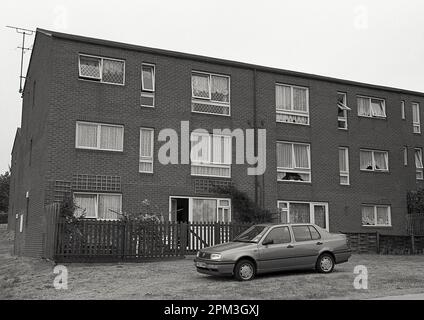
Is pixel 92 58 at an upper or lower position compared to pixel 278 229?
upper

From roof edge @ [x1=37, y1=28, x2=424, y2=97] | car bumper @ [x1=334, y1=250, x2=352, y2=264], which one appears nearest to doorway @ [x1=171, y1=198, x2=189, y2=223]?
roof edge @ [x1=37, y1=28, x2=424, y2=97]

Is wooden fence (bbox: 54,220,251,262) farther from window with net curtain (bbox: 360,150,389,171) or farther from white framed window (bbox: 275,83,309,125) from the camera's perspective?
window with net curtain (bbox: 360,150,389,171)

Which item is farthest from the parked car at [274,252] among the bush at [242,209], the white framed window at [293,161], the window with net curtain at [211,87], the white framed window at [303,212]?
the window with net curtain at [211,87]

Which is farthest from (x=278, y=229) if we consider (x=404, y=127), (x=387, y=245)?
(x=404, y=127)

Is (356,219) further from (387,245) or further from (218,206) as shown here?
(218,206)

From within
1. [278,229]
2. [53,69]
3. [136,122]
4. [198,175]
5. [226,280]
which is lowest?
[226,280]

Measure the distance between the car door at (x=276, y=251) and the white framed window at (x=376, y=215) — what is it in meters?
13.6

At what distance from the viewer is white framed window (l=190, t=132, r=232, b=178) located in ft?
76.3

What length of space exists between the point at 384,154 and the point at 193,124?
1114 centimetres

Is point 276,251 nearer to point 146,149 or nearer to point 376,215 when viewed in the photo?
point 146,149

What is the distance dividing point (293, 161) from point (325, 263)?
1119 cm

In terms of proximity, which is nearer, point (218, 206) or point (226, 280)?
point (226, 280)

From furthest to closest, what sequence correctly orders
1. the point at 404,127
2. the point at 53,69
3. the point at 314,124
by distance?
the point at 404,127, the point at 314,124, the point at 53,69

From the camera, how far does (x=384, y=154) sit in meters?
28.4
